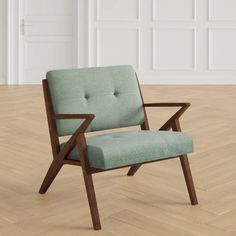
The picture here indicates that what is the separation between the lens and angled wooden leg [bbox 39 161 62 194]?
13.0ft

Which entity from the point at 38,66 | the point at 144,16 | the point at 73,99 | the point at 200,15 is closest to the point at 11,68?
the point at 38,66

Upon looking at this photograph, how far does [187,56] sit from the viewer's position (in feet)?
32.6

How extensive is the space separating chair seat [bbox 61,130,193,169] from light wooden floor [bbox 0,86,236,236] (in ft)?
1.09

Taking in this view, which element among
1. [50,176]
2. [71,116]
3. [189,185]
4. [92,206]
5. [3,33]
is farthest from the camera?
[3,33]

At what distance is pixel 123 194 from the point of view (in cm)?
411

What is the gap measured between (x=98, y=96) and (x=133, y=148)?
673mm

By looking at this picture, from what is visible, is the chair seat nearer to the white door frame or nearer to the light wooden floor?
the light wooden floor

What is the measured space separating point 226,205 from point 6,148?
222 cm

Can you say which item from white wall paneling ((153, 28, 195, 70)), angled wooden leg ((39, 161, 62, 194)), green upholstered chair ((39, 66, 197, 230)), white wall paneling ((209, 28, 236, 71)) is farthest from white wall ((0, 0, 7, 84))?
angled wooden leg ((39, 161, 62, 194))

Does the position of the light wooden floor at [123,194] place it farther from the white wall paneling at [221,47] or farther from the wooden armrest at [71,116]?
the white wall paneling at [221,47]

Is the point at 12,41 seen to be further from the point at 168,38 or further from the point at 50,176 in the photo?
the point at 50,176

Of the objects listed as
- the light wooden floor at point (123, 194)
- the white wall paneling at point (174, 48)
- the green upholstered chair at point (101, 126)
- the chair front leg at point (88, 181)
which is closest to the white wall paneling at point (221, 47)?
the white wall paneling at point (174, 48)

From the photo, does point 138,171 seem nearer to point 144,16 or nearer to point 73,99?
point 73,99

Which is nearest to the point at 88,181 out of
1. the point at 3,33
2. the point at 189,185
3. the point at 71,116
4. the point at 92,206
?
the point at 92,206
